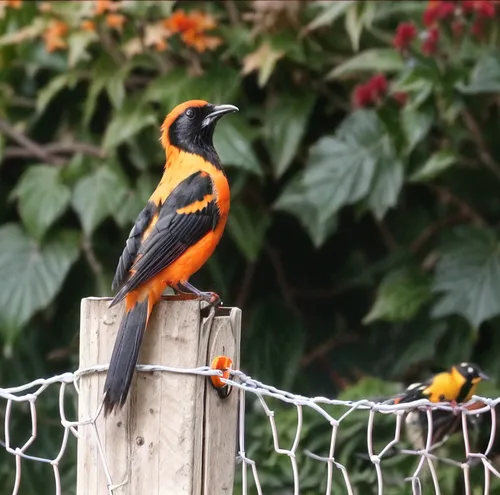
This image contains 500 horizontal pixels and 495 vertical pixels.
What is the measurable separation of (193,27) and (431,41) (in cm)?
105

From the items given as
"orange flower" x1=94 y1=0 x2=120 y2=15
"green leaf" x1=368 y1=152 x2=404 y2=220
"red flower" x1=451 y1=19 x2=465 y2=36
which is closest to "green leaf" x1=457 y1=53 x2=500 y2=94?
"red flower" x1=451 y1=19 x2=465 y2=36

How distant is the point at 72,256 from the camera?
184 inches

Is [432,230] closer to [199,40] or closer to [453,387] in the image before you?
[453,387]

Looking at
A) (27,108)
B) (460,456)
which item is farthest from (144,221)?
(27,108)

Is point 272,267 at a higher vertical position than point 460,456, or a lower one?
higher

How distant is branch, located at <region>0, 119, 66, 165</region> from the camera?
4891 millimetres

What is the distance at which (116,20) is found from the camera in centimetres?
437

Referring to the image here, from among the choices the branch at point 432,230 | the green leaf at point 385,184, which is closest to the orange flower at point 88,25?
the green leaf at point 385,184

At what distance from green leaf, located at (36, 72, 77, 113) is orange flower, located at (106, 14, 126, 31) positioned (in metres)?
0.37

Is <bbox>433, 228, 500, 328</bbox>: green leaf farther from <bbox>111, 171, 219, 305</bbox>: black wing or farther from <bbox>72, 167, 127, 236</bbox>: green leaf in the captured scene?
<bbox>111, 171, 219, 305</bbox>: black wing

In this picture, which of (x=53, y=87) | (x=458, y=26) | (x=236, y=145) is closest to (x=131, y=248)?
(x=236, y=145)

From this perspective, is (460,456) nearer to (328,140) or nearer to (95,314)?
(328,140)

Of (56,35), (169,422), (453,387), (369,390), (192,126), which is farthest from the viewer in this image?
(56,35)

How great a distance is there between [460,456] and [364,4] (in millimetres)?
2011
